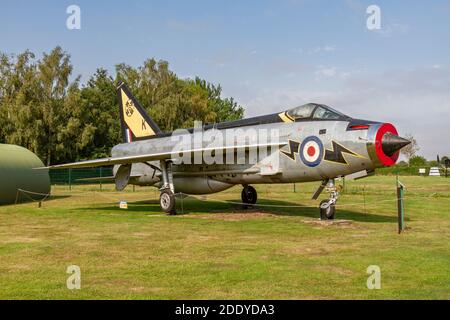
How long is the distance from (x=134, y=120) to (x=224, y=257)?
46.2ft

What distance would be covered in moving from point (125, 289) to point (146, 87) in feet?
200

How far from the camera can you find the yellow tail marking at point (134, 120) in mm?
20922

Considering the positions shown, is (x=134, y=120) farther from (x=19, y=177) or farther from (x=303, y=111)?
(x=303, y=111)

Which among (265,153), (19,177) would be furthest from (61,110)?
(265,153)

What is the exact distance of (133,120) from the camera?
69.9 feet

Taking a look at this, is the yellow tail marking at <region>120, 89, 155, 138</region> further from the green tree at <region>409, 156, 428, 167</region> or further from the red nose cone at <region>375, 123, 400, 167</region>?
the green tree at <region>409, 156, 428, 167</region>

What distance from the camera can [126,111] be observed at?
21.7 meters

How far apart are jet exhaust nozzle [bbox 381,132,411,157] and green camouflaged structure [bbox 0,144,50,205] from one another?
17.0m

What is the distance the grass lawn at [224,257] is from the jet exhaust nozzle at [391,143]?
6.95ft

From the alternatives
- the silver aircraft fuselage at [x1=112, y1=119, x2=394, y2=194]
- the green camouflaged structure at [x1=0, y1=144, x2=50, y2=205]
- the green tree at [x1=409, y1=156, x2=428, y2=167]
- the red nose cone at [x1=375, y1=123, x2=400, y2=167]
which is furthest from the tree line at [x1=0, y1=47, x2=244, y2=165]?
the green tree at [x1=409, y1=156, x2=428, y2=167]

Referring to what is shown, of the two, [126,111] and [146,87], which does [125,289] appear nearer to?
[126,111]

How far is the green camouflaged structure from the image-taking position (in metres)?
21.0
